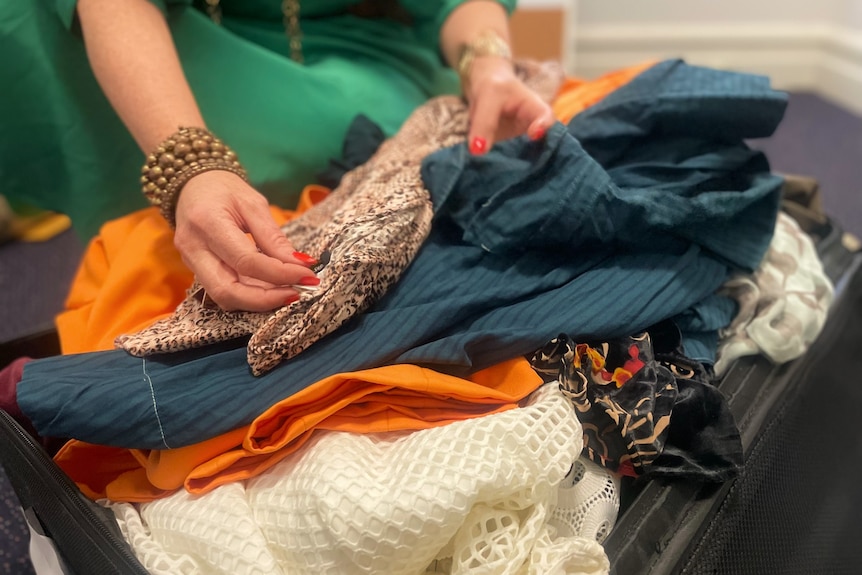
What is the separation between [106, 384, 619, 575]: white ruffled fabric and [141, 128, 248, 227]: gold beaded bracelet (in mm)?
229

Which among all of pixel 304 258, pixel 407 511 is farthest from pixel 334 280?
pixel 407 511

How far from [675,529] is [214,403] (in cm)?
30

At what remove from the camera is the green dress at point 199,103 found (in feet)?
1.99

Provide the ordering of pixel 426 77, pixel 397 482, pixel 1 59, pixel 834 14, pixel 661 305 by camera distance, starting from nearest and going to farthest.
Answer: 1. pixel 397 482
2. pixel 661 305
3. pixel 1 59
4. pixel 426 77
5. pixel 834 14

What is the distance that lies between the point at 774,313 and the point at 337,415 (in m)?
0.37

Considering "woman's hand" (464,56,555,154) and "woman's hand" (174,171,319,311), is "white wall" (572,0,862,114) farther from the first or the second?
"woman's hand" (174,171,319,311)

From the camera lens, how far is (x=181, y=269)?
1.81 feet

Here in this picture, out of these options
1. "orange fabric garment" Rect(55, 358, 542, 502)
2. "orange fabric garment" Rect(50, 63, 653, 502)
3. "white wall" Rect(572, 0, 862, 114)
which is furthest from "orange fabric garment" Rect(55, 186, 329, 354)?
"white wall" Rect(572, 0, 862, 114)

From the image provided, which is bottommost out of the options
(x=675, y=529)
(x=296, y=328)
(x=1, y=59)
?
(x=675, y=529)

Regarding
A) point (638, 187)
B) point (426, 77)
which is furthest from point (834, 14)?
point (638, 187)

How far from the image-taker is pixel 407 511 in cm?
34

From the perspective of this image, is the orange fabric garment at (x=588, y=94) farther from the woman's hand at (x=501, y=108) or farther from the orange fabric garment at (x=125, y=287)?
the orange fabric garment at (x=125, y=287)

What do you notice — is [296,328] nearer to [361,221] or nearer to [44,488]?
[361,221]

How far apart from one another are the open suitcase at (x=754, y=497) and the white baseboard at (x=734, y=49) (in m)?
1.37
